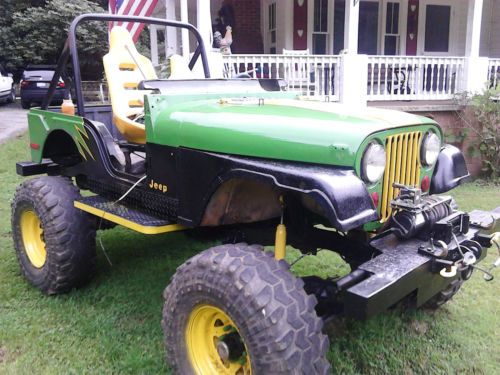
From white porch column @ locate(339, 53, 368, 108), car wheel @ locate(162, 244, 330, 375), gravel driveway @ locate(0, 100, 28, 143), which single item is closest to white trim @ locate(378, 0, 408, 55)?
white porch column @ locate(339, 53, 368, 108)

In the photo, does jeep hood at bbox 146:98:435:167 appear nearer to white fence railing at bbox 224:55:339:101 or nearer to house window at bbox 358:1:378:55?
white fence railing at bbox 224:55:339:101

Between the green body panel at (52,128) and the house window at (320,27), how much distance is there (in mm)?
9867

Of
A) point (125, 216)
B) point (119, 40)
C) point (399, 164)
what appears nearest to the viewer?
point (399, 164)

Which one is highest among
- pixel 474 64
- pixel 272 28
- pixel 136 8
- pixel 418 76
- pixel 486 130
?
pixel 136 8

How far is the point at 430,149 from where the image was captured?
2.87m

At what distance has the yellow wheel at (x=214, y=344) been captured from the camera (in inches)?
99.1

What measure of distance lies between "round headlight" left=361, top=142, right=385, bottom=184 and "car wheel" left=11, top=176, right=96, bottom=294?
220 centimetres

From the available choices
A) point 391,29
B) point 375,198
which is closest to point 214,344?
point 375,198

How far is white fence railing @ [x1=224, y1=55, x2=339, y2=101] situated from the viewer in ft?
29.8

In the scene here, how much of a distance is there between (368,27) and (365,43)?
40 cm

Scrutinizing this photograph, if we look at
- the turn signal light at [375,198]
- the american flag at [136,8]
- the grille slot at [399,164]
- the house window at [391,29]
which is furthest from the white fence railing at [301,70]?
the turn signal light at [375,198]

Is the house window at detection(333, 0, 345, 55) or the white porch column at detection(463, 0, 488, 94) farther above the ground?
the house window at detection(333, 0, 345, 55)

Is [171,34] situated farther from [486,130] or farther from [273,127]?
[273,127]

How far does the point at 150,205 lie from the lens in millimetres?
3229
